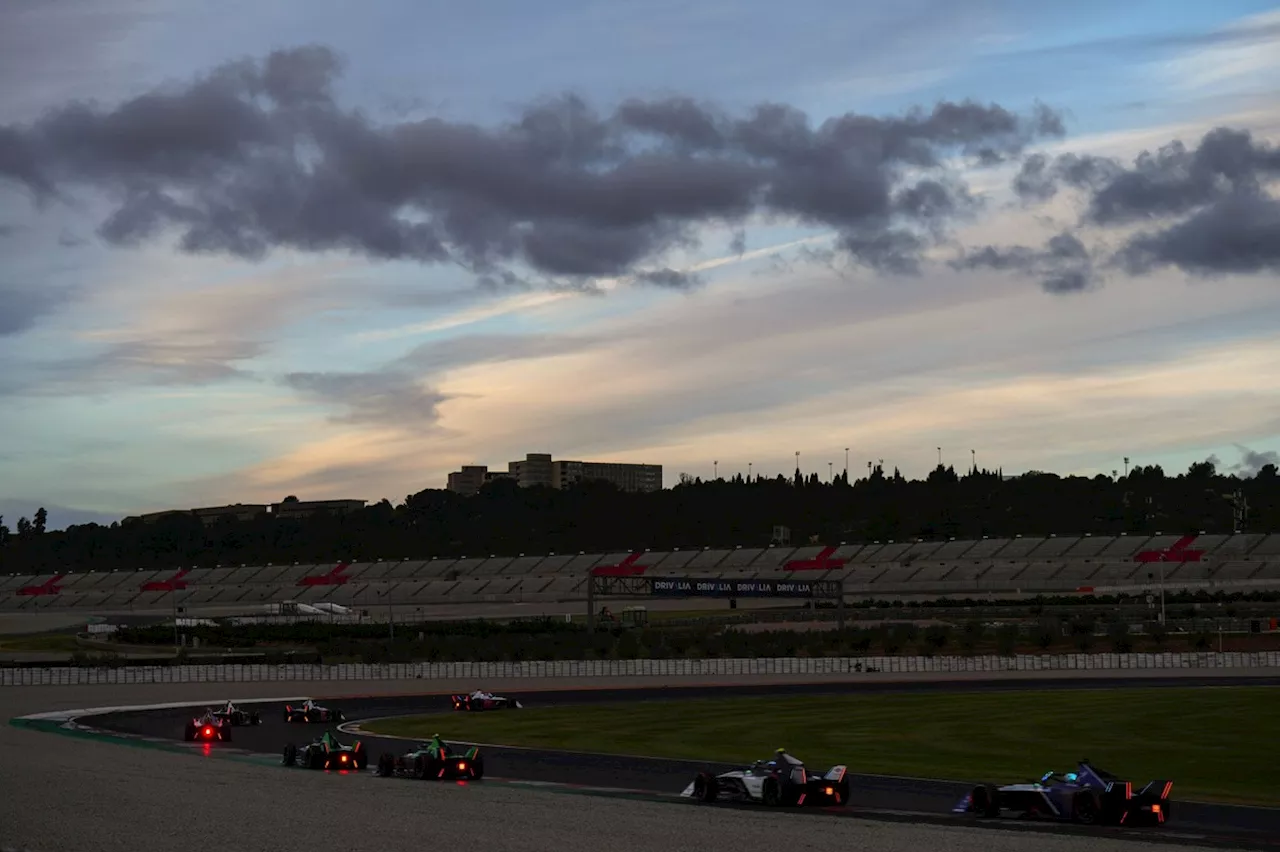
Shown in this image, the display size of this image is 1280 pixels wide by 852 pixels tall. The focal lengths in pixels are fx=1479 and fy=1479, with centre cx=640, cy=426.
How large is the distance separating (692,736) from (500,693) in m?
25.0

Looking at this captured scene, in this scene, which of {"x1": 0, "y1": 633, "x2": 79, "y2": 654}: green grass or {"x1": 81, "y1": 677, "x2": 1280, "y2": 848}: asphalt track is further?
{"x1": 0, "y1": 633, "x2": 79, "y2": 654}: green grass

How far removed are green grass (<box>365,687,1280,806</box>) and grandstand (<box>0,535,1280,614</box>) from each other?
238 feet

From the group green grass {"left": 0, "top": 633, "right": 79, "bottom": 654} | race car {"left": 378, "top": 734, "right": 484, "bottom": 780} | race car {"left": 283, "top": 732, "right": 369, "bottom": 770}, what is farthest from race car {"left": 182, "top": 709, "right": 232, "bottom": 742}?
green grass {"left": 0, "top": 633, "right": 79, "bottom": 654}

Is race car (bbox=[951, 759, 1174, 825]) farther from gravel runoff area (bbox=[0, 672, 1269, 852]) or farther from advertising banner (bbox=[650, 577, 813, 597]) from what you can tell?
advertising banner (bbox=[650, 577, 813, 597])

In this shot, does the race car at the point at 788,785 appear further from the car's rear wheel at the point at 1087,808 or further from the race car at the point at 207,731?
the race car at the point at 207,731

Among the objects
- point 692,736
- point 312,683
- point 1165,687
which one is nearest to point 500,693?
point 312,683

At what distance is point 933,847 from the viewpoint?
2469cm

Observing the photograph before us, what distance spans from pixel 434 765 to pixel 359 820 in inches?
327

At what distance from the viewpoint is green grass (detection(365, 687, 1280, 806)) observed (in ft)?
129

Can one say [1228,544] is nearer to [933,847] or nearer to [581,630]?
[581,630]

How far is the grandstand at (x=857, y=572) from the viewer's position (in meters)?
142

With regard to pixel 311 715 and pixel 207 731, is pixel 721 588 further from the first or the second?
pixel 207 731

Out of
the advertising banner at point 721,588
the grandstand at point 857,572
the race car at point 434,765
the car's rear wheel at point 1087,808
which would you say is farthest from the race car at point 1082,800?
the grandstand at point 857,572

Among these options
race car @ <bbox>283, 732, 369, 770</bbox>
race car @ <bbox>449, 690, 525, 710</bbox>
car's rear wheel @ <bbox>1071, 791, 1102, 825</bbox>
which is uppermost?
car's rear wheel @ <bbox>1071, 791, 1102, 825</bbox>
